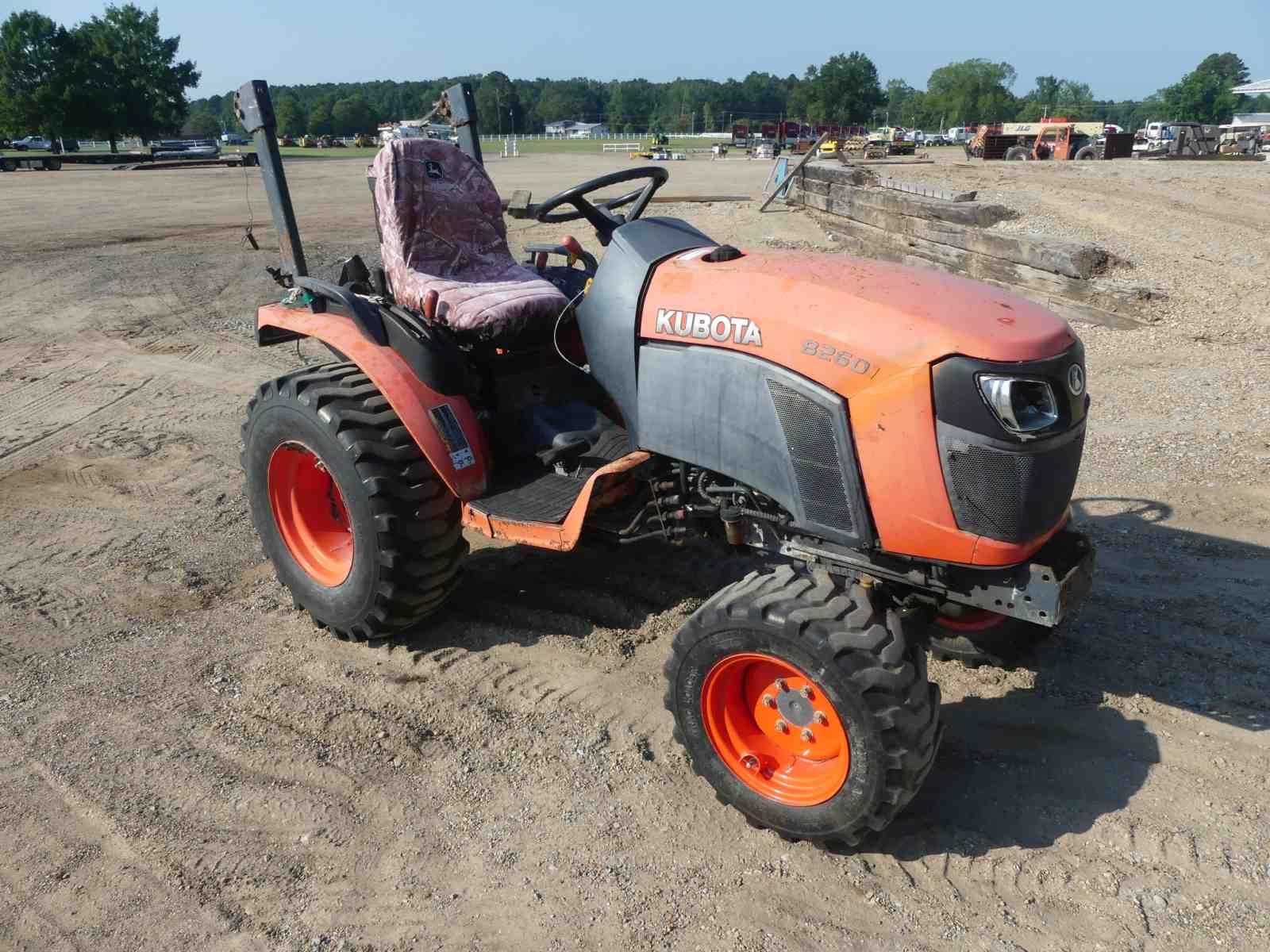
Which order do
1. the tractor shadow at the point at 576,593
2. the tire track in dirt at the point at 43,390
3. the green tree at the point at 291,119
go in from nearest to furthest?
the tractor shadow at the point at 576,593 < the tire track in dirt at the point at 43,390 < the green tree at the point at 291,119

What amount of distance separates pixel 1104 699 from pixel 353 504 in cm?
266

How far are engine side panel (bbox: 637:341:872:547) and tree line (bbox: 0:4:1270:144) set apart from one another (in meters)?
2.62

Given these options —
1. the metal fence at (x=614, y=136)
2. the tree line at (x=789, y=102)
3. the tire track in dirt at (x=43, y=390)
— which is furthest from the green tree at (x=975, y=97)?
the tire track in dirt at (x=43, y=390)

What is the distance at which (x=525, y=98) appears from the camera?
117188 millimetres

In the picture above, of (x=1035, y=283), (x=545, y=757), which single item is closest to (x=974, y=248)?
(x=1035, y=283)

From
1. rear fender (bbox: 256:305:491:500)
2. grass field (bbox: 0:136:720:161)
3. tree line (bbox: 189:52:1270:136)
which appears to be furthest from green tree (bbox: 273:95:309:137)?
rear fender (bbox: 256:305:491:500)

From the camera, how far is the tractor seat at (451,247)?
3.59 metres

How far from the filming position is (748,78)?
128000 mm

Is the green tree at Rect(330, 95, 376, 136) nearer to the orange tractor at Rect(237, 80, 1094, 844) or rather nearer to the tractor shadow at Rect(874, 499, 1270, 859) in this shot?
the orange tractor at Rect(237, 80, 1094, 844)

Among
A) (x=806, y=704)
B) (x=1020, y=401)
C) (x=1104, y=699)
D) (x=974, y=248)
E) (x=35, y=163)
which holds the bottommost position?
(x=1104, y=699)

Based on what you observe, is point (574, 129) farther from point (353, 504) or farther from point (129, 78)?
point (353, 504)

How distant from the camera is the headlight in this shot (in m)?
2.28

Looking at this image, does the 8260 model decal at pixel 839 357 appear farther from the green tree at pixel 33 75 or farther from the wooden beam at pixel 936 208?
the green tree at pixel 33 75

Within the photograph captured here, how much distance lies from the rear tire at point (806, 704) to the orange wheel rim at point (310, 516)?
5.79 ft
